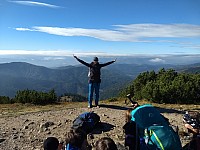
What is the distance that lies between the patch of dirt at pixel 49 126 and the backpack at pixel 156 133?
47.5 inches

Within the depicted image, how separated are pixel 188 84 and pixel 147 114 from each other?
11371 mm

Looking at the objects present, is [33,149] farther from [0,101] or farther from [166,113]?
[0,101]

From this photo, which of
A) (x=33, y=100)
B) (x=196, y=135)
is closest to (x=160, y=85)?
(x=33, y=100)

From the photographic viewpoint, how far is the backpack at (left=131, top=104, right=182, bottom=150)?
6641 millimetres

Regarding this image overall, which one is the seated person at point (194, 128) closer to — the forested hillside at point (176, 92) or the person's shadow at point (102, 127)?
the person's shadow at point (102, 127)

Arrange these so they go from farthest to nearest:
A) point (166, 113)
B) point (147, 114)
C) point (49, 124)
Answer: point (166, 113)
point (49, 124)
point (147, 114)

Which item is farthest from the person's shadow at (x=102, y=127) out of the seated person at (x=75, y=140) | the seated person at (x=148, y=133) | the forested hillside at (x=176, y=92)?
the forested hillside at (x=176, y=92)

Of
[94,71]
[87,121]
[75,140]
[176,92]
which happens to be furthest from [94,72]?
[75,140]

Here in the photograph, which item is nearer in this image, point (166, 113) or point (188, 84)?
point (166, 113)

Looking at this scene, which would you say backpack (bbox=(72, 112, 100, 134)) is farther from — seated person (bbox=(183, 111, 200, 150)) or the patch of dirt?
seated person (bbox=(183, 111, 200, 150))

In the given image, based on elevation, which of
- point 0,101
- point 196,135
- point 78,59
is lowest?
point 0,101

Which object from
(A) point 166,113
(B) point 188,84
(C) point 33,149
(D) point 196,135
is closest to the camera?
(D) point 196,135

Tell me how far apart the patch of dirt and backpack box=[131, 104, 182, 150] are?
3.96 ft

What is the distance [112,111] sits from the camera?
44.0 ft
